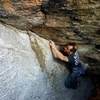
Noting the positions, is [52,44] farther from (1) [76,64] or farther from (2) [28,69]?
(2) [28,69]

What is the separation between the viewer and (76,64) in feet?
16.3

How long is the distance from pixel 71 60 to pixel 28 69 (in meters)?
0.88

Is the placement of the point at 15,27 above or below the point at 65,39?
above

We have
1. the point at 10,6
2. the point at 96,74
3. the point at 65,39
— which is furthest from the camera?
the point at 96,74

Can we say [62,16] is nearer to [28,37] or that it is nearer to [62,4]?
[62,4]

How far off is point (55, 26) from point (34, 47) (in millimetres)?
475

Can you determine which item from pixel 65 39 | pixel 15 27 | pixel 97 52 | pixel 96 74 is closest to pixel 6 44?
pixel 15 27

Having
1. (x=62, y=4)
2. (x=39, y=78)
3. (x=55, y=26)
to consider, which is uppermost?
(x=62, y=4)

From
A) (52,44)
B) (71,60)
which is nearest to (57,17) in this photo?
(52,44)

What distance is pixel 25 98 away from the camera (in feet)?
14.1

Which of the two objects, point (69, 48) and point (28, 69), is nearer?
point (28, 69)

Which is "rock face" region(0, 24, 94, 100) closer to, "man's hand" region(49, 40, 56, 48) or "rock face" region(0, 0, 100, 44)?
"man's hand" region(49, 40, 56, 48)

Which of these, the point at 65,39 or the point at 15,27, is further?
the point at 65,39

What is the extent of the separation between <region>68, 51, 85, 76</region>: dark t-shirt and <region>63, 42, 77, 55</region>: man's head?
0.23ft
